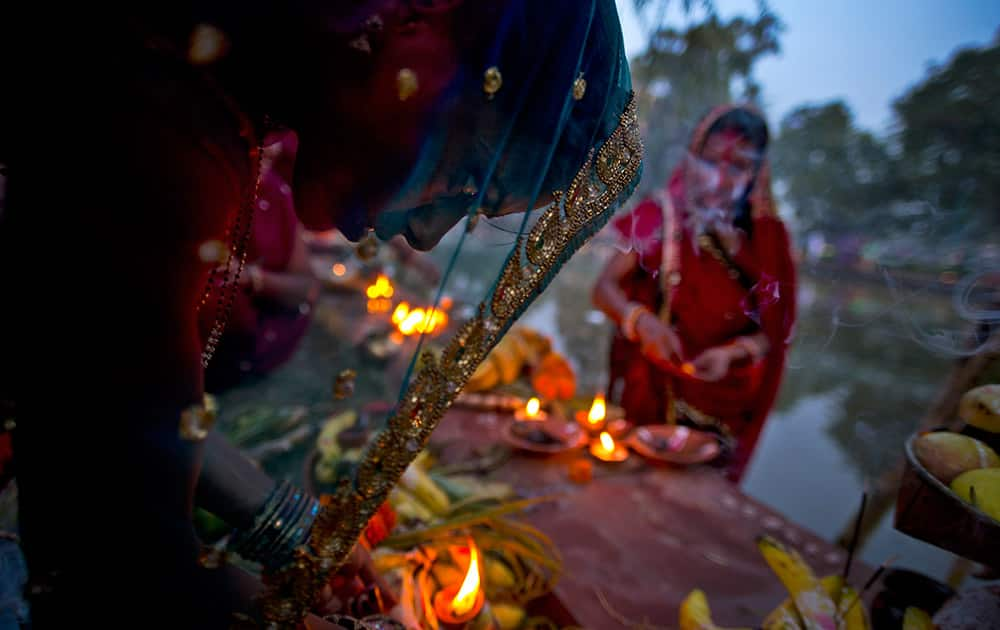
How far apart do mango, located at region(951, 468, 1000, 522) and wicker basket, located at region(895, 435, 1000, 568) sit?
0.09 feet

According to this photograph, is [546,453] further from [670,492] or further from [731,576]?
[731,576]

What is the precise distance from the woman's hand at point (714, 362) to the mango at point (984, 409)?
1812 mm

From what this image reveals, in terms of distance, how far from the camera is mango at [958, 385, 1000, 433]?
3.36ft

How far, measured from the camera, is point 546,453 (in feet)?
7.55

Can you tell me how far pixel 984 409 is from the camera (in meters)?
1.04

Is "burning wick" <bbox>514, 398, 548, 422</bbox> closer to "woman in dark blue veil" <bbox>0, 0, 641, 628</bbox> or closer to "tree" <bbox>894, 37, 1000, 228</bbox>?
"woman in dark blue veil" <bbox>0, 0, 641, 628</bbox>

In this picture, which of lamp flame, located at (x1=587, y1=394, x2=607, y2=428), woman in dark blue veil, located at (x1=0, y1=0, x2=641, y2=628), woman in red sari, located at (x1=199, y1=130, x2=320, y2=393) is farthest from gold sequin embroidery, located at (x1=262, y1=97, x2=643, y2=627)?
woman in red sari, located at (x1=199, y1=130, x2=320, y2=393)

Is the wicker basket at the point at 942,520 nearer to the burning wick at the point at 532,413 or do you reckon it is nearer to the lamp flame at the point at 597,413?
the lamp flame at the point at 597,413

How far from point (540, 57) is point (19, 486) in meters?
1.05

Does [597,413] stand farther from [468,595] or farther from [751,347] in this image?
[468,595]

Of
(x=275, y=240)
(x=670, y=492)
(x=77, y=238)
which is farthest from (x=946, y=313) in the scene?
(x=77, y=238)

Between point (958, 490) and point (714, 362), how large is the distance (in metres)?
2.04

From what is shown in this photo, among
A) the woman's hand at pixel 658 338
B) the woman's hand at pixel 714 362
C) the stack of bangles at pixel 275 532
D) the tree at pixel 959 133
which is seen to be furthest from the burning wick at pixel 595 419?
the tree at pixel 959 133

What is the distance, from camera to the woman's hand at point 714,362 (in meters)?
2.91
